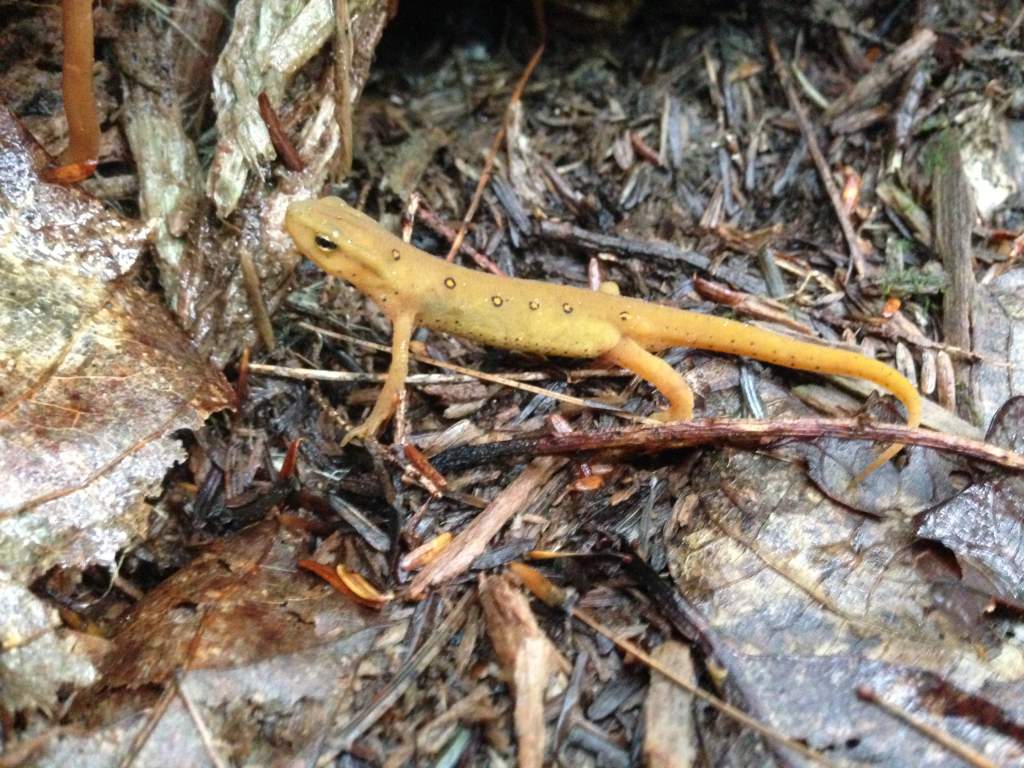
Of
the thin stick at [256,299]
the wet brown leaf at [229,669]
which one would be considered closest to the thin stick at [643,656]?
the wet brown leaf at [229,669]

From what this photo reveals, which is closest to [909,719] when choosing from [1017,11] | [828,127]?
[828,127]

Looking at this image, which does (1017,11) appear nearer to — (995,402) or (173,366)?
(995,402)

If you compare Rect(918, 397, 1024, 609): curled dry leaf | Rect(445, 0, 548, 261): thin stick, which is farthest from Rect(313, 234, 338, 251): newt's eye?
Rect(918, 397, 1024, 609): curled dry leaf

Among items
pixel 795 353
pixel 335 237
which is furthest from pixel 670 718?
pixel 335 237

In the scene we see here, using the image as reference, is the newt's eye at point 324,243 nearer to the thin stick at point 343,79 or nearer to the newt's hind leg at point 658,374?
the thin stick at point 343,79

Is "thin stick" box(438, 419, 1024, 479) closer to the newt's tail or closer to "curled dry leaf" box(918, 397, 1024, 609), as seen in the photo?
"curled dry leaf" box(918, 397, 1024, 609)

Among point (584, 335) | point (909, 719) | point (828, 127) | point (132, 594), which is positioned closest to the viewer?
point (909, 719)

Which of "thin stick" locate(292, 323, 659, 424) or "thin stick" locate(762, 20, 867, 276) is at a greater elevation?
"thin stick" locate(762, 20, 867, 276)
